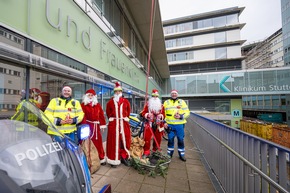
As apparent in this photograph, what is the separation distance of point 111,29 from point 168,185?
20.9ft

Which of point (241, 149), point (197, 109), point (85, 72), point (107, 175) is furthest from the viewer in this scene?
point (197, 109)

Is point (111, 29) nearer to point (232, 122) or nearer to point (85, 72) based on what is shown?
point (85, 72)

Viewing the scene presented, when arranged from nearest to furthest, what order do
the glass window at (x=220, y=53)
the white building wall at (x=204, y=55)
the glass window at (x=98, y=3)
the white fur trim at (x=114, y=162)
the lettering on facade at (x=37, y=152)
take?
the lettering on facade at (x=37, y=152) → the white fur trim at (x=114, y=162) → the glass window at (x=98, y=3) → the glass window at (x=220, y=53) → the white building wall at (x=204, y=55)

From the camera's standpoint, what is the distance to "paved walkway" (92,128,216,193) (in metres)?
2.72

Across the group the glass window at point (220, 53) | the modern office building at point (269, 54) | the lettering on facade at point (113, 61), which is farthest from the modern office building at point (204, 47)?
the lettering on facade at point (113, 61)

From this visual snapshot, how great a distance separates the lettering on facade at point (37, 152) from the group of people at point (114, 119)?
1965 millimetres

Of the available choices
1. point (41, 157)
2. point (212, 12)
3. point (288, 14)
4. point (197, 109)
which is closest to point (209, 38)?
Answer: point (212, 12)

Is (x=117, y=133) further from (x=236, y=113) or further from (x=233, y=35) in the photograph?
(x=233, y=35)

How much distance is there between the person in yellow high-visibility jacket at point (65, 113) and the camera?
282cm

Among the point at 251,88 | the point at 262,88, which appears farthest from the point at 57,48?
the point at 262,88

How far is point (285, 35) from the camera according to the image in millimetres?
33719

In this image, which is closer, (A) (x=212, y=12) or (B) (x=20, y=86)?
(B) (x=20, y=86)

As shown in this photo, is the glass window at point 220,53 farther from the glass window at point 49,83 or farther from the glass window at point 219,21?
the glass window at point 49,83

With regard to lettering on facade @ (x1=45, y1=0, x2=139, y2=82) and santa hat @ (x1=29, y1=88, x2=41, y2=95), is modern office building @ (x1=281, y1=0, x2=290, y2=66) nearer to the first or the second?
lettering on facade @ (x1=45, y1=0, x2=139, y2=82)
